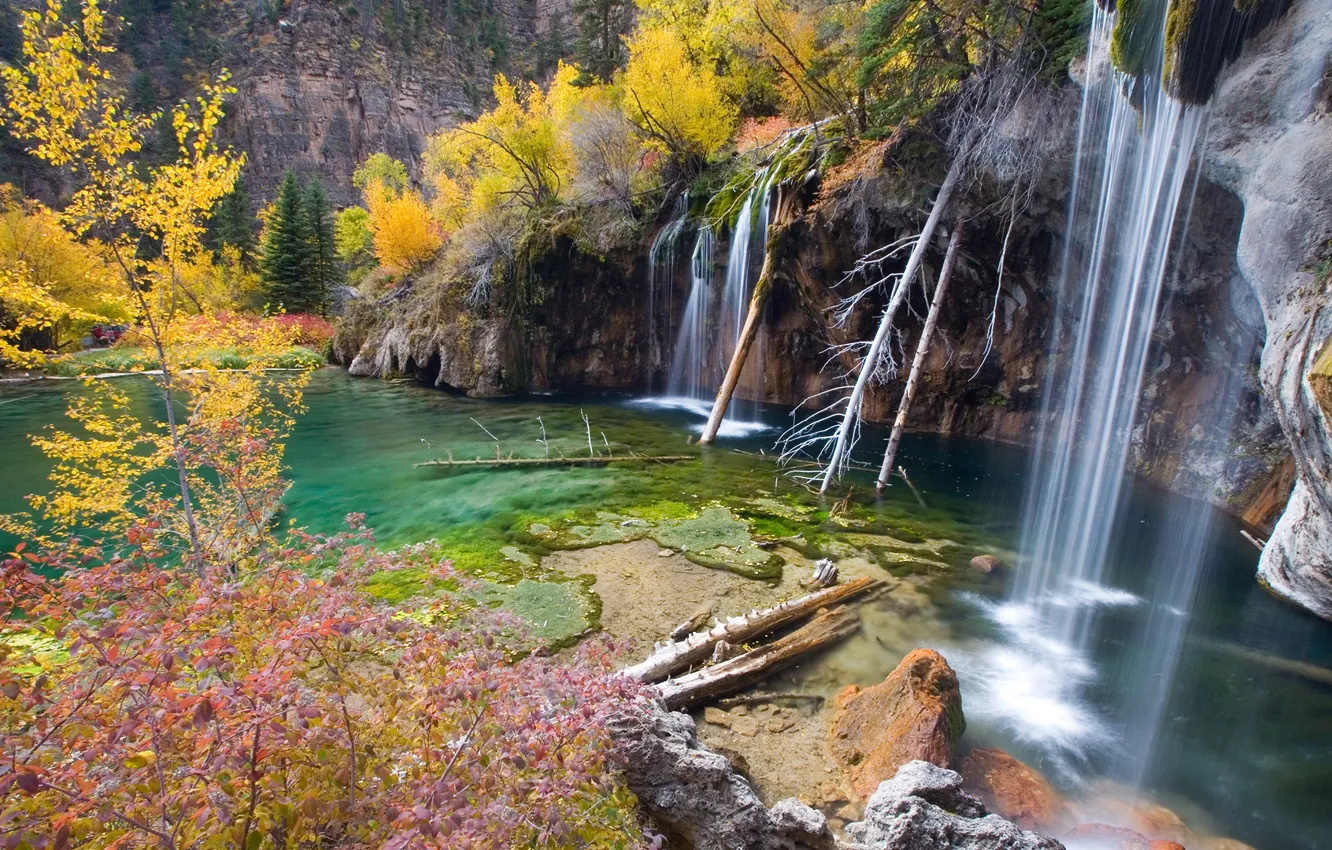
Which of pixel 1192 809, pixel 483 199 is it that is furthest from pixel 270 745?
pixel 483 199

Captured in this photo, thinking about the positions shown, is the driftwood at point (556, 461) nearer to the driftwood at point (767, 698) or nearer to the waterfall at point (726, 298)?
the waterfall at point (726, 298)

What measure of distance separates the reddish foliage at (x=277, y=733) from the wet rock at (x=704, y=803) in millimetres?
374

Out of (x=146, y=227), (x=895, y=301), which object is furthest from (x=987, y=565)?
(x=146, y=227)

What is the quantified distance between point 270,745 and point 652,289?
66.3 ft

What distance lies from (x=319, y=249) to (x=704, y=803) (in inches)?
1735

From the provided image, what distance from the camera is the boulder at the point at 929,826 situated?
3146 mm

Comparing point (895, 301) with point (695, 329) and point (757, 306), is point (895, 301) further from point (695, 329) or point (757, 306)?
point (695, 329)

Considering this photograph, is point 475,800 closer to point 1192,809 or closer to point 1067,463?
point 1192,809

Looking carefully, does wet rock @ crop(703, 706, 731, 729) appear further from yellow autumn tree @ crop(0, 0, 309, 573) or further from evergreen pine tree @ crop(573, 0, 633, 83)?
evergreen pine tree @ crop(573, 0, 633, 83)

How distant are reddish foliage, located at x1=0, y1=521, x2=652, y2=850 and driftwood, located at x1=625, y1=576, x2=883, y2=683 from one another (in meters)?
2.46

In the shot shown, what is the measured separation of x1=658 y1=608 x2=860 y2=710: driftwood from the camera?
520 centimetres

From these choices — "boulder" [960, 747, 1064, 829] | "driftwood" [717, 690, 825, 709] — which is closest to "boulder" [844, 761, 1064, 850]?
"boulder" [960, 747, 1064, 829]

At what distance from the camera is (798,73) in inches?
632

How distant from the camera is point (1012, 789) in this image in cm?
445
